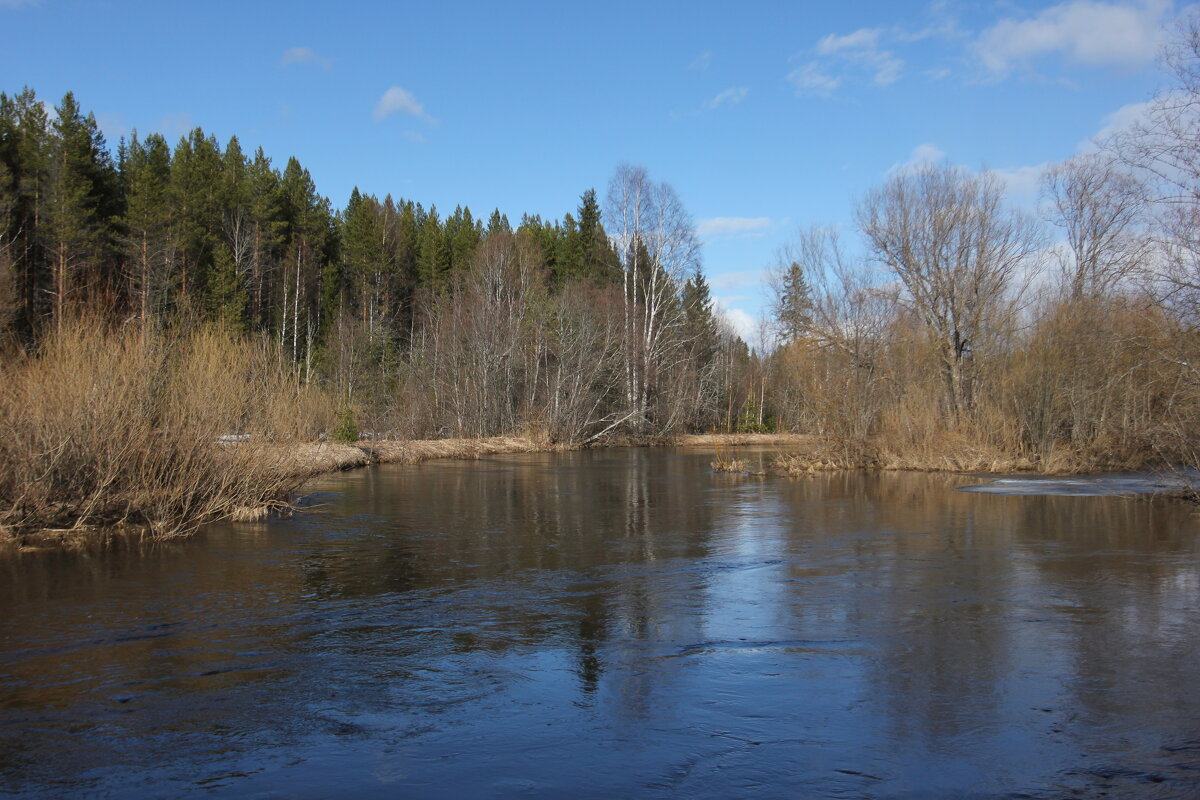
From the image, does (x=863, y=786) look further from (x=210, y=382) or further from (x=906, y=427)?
(x=906, y=427)

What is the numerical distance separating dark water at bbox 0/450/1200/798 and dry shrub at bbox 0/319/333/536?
1.18 meters

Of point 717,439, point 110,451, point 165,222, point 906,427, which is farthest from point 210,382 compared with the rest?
point 717,439

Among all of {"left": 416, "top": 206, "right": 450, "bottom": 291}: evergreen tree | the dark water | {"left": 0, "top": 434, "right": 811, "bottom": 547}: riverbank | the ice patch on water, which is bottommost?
the dark water

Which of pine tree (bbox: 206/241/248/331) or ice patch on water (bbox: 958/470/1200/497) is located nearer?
ice patch on water (bbox: 958/470/1200/497)

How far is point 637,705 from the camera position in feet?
21.5

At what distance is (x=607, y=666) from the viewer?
7.54 m

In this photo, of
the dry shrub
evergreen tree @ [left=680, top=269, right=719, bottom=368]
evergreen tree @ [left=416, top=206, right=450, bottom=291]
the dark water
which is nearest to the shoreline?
the dry shrub

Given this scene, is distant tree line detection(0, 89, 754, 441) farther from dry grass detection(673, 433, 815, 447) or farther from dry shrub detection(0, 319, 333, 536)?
dry shrub detection(0, 319, 333, 536)

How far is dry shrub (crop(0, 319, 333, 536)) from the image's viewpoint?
42.0 ft

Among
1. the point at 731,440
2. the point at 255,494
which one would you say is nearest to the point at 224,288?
the point at 731,440

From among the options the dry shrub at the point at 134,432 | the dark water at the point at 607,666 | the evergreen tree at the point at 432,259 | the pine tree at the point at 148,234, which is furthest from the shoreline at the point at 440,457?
the evergreen tree at the point at 432,259

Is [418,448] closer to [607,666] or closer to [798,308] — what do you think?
[798,308]

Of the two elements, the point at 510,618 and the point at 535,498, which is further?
the point at 535,498

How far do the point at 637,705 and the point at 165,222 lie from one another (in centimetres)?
4327
